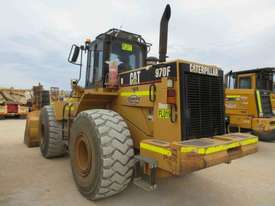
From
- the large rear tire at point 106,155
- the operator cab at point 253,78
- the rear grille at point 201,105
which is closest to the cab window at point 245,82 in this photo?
the operator cab at point 253,78

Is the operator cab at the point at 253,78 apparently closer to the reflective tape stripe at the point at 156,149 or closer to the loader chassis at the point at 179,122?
the loader chassis at the point at 179,122

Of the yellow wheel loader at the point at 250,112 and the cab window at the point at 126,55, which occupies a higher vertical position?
the cab window at the point at 126,55

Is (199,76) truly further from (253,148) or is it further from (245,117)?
(245,117)

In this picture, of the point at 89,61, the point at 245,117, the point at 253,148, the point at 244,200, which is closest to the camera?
the point at 253,148

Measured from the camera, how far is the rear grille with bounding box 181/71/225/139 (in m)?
3.09

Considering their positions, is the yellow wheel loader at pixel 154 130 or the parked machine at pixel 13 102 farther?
the parked machine at pixel 13 102

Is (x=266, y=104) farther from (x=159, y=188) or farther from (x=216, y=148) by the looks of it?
(x=216, y=148)

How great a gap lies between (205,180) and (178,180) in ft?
1.69

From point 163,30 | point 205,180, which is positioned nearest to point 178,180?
point 205,180

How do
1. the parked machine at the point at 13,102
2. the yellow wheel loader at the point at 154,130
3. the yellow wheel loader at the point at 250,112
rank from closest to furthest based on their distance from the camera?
1. the yellow wheel loader at the point at 154,130
2. the yellow wheel loader at the point at 250,112
3. the parked machine at the point at 13,102

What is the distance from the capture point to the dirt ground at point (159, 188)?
11.3 feet

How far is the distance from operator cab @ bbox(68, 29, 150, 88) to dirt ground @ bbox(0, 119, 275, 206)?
1.95 meters

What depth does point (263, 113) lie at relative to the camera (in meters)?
7.49

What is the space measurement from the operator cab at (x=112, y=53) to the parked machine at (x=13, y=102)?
1411cm
